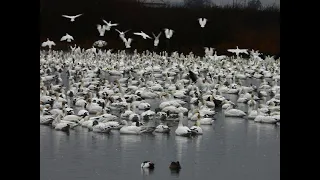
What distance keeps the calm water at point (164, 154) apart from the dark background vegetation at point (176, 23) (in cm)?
422

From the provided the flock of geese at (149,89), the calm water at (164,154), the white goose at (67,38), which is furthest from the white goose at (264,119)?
the white goose at (67,38)

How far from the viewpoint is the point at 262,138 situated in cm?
841

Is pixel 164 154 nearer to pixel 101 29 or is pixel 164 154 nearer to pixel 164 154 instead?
pixel 164 154

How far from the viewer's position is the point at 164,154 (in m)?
7.27

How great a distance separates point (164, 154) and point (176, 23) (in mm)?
6288

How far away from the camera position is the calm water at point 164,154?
6.49 meters

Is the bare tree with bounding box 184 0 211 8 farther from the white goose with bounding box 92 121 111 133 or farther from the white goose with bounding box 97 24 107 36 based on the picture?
the white goose with bounding box 92 121 111 133

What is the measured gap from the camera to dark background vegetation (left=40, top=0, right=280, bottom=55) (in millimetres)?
12773

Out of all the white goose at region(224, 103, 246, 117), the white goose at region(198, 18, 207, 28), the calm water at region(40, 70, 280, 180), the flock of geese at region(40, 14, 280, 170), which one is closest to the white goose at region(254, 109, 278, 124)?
the flock of geese at region(40, 14, 280, 170)

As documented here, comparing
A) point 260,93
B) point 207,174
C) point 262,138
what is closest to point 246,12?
point 260,93

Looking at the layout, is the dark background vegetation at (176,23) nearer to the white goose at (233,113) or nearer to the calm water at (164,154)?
the white goose at (233,113)

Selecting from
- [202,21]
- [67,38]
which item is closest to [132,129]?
[202,21]

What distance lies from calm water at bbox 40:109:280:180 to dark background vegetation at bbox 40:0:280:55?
13.8ft
